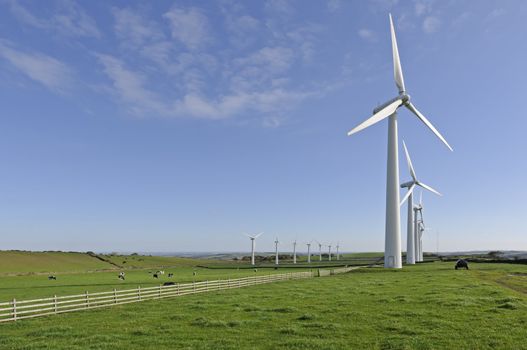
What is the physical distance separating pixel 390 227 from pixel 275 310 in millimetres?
59957

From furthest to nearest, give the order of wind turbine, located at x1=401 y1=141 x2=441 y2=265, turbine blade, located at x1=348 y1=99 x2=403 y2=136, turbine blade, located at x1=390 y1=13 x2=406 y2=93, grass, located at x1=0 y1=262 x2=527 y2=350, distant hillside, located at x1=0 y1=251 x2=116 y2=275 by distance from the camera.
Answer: wind turbine, located at x1=401 y1=141 x2=441 y2=265 < distant hillside, located at x1=0 y1=251 x2=116 y2=275 < turbine blade, located at x1=390 y1=13 x2=406 y2=93 < turbine blade, located at x1=348 y1=99 x2=403 y2=136 < grass, located at x1=0 y1=262 x2=527 y2=350

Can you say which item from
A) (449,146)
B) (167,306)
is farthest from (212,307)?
(449,146)

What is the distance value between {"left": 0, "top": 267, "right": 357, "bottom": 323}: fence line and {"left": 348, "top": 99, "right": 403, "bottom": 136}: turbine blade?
86.0 ft

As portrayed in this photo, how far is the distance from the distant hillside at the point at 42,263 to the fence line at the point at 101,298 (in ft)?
226

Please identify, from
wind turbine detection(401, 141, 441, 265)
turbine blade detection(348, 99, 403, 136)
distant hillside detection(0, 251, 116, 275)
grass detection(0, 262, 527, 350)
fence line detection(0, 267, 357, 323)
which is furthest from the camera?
wind turbine detection(401, 141, 441, 265)

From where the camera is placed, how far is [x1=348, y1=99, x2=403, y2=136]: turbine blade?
226 feet

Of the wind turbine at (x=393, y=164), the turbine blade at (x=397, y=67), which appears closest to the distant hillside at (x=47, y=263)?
the wind turbine at (x=393, y=164)

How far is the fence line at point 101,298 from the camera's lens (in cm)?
2960

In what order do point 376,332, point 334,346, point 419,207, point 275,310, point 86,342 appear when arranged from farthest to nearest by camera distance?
point 419,207 < point 275,310 < point 376,332 < point 86,342 < point 334,346

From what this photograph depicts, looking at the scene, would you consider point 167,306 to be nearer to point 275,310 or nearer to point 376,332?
point 275,310

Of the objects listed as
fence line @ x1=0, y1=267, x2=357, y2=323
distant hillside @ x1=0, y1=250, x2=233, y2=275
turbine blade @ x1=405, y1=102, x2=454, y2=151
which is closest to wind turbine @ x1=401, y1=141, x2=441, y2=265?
turbine blade @ x1=405, y1=102, x2=454, y2=151

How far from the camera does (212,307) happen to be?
30828mm

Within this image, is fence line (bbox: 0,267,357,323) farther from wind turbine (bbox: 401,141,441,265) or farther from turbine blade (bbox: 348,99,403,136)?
wind turbine (bbox: 401,141,441,265)

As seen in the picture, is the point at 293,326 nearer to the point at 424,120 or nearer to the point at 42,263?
the point at 424,120
